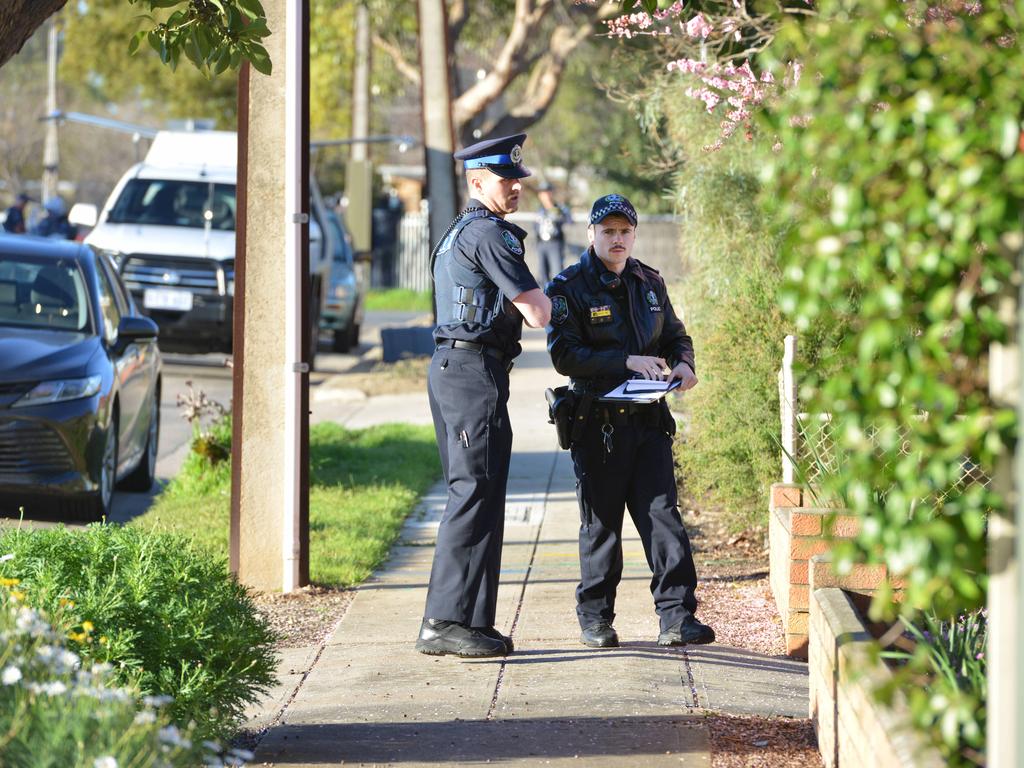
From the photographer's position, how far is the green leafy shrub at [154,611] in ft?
14.2

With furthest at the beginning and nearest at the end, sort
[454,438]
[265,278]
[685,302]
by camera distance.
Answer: [685,302] < [265,278] < [454,438]

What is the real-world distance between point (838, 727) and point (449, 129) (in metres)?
14.9

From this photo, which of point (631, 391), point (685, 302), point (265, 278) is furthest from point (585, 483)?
point (685, 302)

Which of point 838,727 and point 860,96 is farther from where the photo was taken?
point 838,727

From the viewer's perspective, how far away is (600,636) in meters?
6.19

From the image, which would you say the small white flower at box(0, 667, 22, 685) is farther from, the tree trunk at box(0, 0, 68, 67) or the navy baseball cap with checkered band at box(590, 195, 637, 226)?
the navy baseball cap with checkered band at box(590, 195, 637, 226)

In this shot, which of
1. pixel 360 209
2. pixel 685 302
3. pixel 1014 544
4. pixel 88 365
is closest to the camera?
pixel 1014 544

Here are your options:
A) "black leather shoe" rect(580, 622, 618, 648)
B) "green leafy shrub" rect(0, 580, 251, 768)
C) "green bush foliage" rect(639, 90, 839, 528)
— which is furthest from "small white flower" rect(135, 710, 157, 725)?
"green bush foliage" rect(639, 90, 839, 528)

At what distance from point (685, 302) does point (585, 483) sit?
512 cm

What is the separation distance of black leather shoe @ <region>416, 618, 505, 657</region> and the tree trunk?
104 inches

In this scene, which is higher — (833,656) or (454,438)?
(454,438)

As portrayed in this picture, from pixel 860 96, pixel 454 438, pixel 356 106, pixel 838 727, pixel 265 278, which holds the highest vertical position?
pixel 356 106

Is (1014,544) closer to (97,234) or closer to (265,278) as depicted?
(265,278)

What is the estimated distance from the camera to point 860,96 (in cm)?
267
